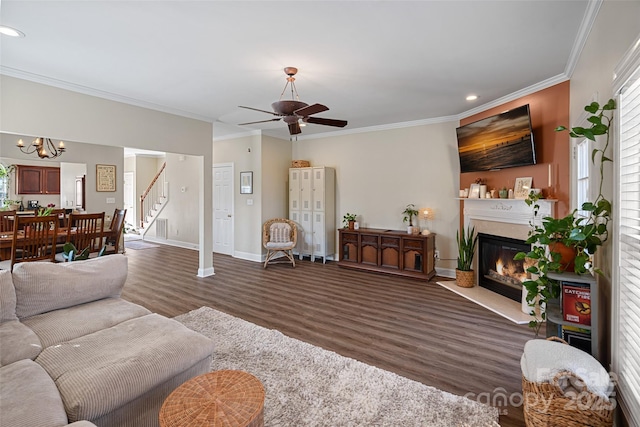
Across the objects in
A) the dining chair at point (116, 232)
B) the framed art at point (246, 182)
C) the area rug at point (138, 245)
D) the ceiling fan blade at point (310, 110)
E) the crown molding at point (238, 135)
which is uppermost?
the crown molding at point (238, 135)

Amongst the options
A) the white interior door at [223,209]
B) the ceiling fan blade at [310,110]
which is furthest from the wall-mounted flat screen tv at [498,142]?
the white interior door at [223,209]

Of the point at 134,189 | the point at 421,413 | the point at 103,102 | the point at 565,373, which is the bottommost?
the point at 421,413

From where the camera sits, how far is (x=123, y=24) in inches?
97.0

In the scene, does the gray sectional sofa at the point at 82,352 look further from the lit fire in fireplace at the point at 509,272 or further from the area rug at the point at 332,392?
the lit fire in fireplace at the point at 509,272

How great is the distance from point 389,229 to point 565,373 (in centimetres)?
432

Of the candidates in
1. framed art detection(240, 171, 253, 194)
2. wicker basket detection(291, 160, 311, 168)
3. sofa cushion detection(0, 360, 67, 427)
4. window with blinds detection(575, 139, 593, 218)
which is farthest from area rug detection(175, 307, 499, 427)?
wicker basket detection(291, 160, 311, 168)

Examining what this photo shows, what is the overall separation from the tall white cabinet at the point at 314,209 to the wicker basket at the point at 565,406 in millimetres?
4799

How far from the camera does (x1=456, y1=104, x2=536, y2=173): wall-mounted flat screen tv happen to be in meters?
3.71

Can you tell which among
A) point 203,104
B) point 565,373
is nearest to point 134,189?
point 203,104

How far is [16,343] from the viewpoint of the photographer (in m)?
1.78

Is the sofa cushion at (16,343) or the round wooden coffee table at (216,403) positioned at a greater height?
the sofa cushion at (16,343)

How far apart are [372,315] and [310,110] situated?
240cm

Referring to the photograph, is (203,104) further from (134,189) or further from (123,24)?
(134,189)

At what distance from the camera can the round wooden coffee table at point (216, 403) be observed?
1287mm
